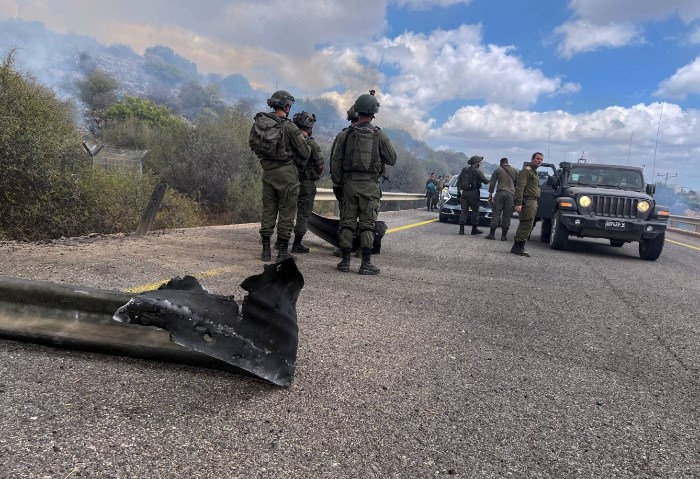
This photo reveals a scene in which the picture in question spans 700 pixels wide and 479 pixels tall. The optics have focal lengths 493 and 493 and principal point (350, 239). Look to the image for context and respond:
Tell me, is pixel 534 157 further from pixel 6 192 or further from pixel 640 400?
pixel 6 192

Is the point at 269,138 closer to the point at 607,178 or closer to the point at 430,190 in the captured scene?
the point at 607,178

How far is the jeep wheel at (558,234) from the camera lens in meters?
9.81

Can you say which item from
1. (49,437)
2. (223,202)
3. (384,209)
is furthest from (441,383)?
(384,209)

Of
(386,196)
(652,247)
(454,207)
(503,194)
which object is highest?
(503,194)

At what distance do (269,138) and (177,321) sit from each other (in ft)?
12.7

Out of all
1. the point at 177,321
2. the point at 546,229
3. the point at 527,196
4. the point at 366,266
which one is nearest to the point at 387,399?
the point at 177,321

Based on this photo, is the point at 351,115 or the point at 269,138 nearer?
the point at 269,138

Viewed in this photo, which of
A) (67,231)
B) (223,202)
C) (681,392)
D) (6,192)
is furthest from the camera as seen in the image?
(223,202)

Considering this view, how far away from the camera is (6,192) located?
271 inches

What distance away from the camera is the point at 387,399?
250 cm

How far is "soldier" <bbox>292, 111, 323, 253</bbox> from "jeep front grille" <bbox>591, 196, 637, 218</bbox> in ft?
19.0

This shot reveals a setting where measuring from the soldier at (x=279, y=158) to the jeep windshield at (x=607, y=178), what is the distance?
7.05m

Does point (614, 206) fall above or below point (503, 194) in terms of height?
below

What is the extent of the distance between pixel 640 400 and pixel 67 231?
295 inches
